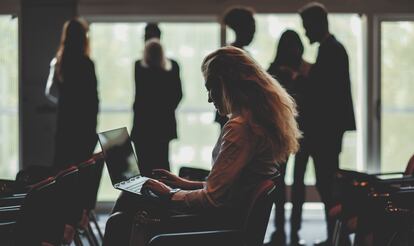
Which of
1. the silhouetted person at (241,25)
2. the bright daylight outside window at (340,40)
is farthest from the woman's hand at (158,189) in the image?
the bright daylight outside window at (340,40)

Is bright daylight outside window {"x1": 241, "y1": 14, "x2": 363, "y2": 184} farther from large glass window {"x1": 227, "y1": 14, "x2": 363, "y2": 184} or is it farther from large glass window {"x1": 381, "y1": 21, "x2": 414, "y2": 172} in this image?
large glass window {"x1": 381, "y1": 21, "x2": 414, "y2": 172}

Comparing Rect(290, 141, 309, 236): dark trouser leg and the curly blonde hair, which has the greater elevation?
the curly blonde hair

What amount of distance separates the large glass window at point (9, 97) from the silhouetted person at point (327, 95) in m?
3.40

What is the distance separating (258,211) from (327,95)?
2.61 meters

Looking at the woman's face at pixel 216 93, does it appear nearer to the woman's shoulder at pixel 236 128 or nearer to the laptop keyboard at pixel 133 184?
the woman's shoulder at pixel 236 128

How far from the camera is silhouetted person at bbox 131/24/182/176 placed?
625cm

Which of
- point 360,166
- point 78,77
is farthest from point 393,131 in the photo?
point 78,77

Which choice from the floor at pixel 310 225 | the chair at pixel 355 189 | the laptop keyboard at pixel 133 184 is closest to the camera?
the laptop keyboard at pixel 133 184

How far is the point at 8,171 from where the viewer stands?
767 centimetres

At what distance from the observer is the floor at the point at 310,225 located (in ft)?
20.5

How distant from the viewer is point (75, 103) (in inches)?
241

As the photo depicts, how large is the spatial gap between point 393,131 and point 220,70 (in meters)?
4.85

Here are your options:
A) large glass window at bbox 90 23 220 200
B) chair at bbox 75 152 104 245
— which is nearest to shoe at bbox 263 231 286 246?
chair at bbox 75 152 104 245

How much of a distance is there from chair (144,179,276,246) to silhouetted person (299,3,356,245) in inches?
94.8
